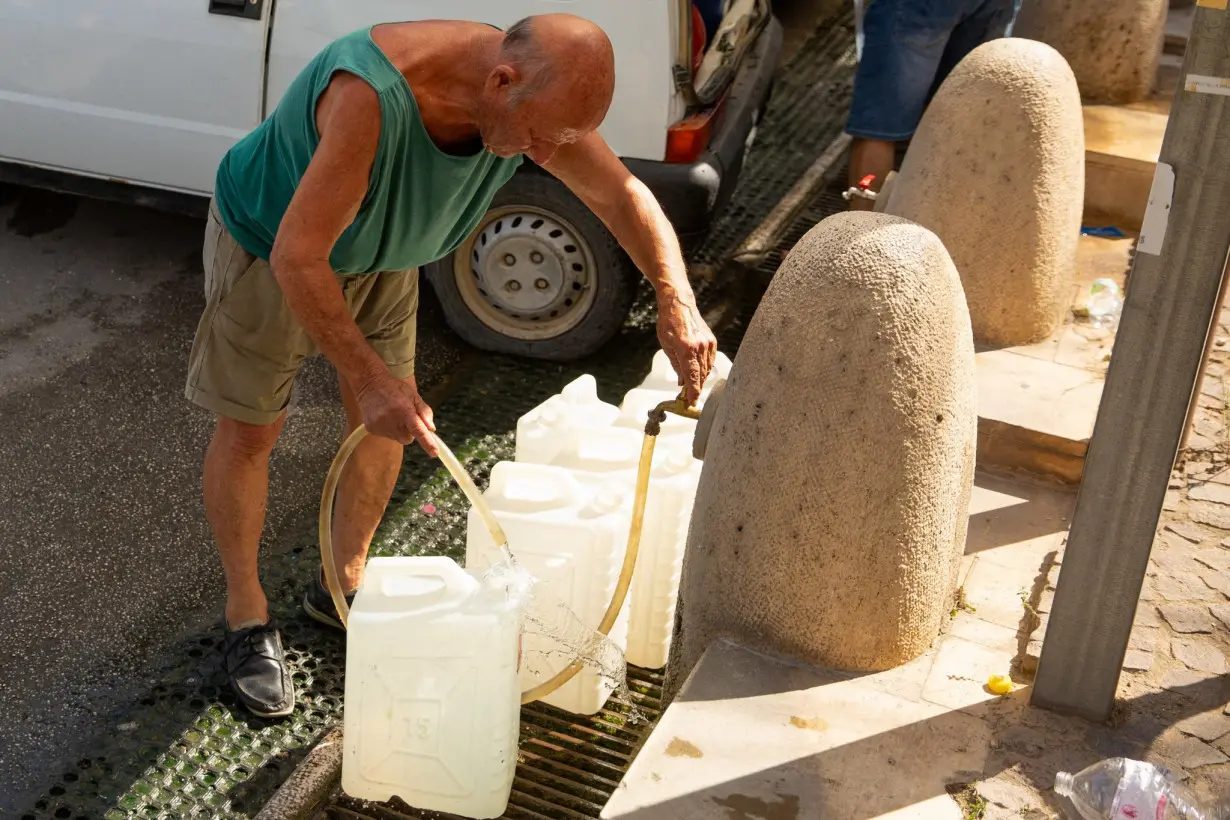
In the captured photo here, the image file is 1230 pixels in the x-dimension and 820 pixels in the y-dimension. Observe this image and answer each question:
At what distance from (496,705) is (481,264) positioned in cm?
247

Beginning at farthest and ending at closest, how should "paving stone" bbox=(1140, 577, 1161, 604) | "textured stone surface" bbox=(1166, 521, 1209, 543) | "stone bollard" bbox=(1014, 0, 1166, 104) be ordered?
"stone bollard" bbox=(1014, 0, 1166, 104)
"textured stone surface" bbox=(1166, 521, 1209, 543)
"paving stone" bbox=(1140, 577, 1161, 604)

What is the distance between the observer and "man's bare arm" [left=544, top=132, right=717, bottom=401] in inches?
124

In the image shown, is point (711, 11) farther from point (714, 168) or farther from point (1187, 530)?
point (1187, 530)

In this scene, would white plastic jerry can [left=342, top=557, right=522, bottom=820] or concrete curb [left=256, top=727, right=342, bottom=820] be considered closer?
white plastic jerry can [left=342, top=557, right=522, bottom=820]

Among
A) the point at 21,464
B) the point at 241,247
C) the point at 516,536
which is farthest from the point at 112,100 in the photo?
the point at 516,536

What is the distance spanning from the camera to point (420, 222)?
10.0 ft

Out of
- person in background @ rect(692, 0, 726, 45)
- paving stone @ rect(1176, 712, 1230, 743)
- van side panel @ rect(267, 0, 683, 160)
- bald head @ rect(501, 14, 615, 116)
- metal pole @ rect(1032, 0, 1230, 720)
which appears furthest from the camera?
person in background @ rect(692, 0, 726, 45)

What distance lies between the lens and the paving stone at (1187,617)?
11.2 feet

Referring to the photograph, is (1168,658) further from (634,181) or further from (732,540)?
(634,181)

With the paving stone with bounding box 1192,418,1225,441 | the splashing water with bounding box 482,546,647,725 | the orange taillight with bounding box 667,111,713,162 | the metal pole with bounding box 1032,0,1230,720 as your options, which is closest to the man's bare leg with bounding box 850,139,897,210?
the orange taillight with bounding box 667,111,713,162

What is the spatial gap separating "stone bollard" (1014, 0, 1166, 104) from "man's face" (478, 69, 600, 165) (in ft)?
14.9

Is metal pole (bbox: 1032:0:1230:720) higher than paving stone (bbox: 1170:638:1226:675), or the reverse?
metal pole (bbox: 1032:0:1230:720)

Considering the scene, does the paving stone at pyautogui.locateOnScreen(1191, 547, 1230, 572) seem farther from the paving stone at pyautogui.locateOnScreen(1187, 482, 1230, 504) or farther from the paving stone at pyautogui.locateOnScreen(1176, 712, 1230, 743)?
the paving stone at pyautogui.locateOnScreen(1176, 712, 1230, 743)

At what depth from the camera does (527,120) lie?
269cm
